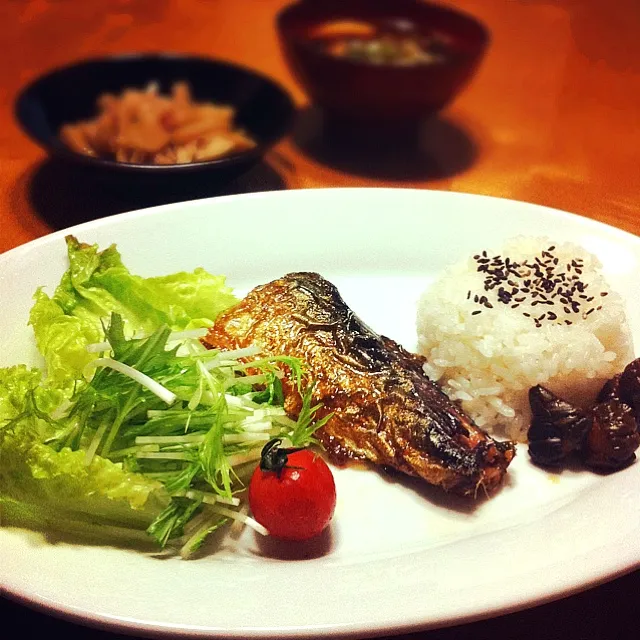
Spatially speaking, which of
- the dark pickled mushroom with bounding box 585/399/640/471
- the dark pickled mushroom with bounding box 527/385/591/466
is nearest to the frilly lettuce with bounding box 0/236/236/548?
the dark pickled mushroom with bounding box 527/385/591/466

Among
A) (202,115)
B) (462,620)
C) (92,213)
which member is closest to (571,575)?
(462,620)

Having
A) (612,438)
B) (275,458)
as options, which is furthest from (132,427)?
(612,438)

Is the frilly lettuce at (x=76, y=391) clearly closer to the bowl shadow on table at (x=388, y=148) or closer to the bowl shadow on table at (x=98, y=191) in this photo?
the bowl shadow on table at (x=98, y=191)

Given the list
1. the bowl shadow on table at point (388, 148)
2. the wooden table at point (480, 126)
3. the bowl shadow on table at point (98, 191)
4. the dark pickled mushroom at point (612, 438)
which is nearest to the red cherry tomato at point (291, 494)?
the wooden table at point (480, 126)

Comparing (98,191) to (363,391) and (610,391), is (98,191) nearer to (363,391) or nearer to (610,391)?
(363,391)

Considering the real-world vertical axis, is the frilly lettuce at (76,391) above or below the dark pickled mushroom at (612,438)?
above
